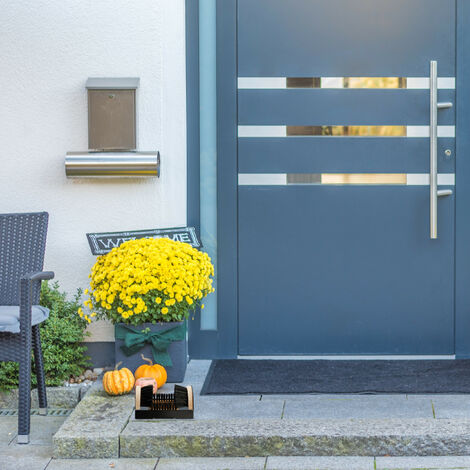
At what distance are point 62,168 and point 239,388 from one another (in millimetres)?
1509

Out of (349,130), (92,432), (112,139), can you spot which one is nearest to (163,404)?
(92,432)

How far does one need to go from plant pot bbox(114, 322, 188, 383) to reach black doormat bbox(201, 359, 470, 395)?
161 millimetres

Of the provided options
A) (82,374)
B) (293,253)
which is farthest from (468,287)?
(82,374)

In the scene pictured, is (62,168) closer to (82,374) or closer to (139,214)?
(139,214)

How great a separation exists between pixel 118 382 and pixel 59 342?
0.56 m

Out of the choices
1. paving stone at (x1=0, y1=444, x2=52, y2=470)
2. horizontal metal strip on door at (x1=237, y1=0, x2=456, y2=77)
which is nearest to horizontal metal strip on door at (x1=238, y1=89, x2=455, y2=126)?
horizontal metal strip on door at (x1=237, y1=0, x2=456, y2=77)

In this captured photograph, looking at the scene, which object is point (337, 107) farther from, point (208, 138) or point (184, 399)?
point (184, 399)

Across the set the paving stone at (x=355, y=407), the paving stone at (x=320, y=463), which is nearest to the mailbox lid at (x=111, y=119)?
the paving stone at (x=355, y=407)

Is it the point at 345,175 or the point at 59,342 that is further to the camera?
the point at 345,175

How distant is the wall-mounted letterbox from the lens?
14.5 feet

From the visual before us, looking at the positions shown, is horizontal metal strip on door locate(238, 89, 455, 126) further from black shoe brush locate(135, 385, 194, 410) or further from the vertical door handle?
black shoe brush locate(135, 385, 194, 410)

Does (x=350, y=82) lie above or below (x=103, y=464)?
above

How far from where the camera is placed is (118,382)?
13.0ft

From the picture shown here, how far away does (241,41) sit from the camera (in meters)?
4.69
